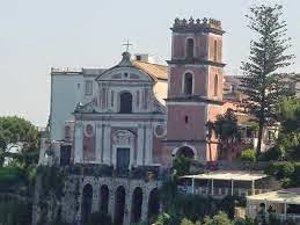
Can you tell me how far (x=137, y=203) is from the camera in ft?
214

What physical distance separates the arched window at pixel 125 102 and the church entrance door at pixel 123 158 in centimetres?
207

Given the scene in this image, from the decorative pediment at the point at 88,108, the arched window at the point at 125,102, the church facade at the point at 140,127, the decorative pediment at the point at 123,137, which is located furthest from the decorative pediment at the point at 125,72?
the decorative pediment at the point at 123,137

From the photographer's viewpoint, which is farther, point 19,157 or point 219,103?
point 19,157

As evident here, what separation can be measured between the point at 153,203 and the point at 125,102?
621cm

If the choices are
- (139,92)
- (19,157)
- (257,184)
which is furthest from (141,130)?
(19,157)

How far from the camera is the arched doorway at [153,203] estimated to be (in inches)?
2502

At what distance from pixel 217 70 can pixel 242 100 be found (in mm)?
1998

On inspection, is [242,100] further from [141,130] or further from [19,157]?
[19,157]

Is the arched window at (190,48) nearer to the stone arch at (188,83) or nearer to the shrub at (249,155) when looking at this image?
the stone arch at (188,83)

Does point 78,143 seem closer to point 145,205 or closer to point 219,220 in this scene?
point 145,205

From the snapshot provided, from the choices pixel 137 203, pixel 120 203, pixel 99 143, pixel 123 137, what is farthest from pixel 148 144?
pixel 120 203

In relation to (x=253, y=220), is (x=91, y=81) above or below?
above

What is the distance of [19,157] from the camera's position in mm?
81750

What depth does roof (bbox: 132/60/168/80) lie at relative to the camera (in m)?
66.8
